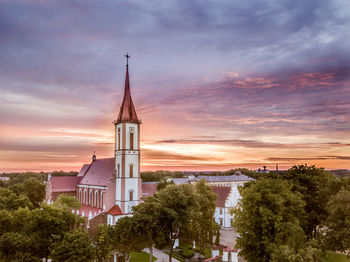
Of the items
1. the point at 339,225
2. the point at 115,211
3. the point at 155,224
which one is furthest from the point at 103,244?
the point at 339,225

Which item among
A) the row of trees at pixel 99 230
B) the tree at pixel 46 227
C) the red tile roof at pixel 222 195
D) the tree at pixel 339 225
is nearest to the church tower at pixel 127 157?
the row of trees at pixel 99 230

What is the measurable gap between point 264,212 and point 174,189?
469 inches

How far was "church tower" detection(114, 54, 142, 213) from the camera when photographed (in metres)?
49.5

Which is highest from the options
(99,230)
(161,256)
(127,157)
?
(127,157)

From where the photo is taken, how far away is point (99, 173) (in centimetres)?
5669

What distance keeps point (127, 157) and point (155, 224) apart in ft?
67.0

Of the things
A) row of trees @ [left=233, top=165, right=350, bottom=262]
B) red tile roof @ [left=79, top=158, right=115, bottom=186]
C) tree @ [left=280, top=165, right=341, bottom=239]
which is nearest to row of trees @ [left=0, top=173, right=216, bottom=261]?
row of trees @ [left=233, top=165, right=350, bottom=262]

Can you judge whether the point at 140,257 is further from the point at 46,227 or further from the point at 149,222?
the point at 46,227

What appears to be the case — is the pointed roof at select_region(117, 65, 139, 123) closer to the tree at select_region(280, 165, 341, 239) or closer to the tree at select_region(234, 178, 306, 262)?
the tree at select_region(280, 165, 341, 239)

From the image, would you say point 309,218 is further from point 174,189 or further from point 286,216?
point 174,189

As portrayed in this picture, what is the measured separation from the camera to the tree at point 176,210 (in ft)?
107

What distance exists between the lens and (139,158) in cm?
5122

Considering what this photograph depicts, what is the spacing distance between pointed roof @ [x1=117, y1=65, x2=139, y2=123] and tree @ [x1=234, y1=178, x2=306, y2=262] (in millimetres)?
27453

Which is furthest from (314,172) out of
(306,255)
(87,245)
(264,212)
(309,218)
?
(87,245)
